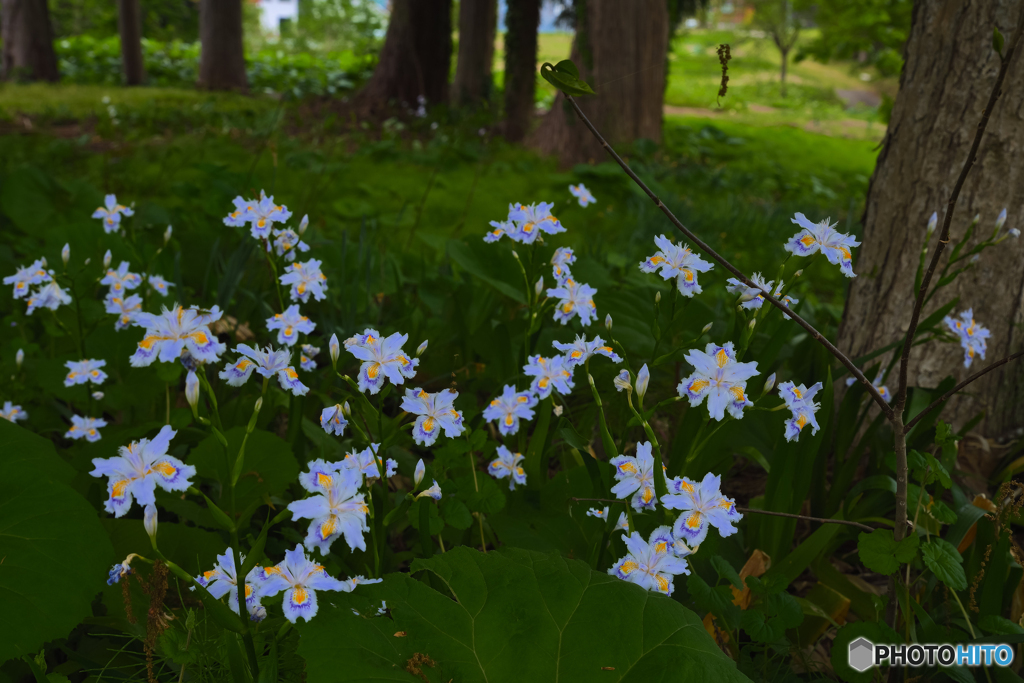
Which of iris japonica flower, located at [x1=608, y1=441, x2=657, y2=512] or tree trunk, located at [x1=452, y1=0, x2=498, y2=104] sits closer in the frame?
iris japonica flower, located at [x1=608, y1=441, x2=657, y2=512]

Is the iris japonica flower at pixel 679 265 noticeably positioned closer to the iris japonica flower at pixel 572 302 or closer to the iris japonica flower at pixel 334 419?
the iris japonica flower at pixel 572 302

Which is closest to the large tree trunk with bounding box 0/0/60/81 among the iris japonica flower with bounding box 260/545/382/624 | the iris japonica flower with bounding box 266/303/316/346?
the iris japonica flower with bounding box 266/303/316/346

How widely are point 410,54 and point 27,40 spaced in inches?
262

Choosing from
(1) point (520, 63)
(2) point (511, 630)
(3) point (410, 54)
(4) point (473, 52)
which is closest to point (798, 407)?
(2) point (511, 630)

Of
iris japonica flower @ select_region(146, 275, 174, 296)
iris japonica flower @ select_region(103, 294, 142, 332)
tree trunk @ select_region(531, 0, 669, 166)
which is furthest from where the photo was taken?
tree trunk @ select_region(531, 0, 669, 166)

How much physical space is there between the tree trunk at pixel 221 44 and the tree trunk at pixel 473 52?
14.3ft

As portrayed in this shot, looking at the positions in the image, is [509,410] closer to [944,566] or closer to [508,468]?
[508,468]

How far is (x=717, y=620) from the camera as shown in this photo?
111 cm

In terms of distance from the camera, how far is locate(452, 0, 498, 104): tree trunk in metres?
6.75

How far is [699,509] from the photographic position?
0.86 meters

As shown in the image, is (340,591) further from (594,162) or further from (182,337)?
(594,162)

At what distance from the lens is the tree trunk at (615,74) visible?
432 cm

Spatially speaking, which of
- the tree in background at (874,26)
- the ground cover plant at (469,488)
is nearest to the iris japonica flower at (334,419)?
the ground cover plant at (469,488)

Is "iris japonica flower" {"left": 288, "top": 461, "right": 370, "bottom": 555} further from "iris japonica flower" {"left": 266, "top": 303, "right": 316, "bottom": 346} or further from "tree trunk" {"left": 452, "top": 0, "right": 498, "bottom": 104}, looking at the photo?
"tree trunk" {"left": 452, "top": 0, "right": 498, "bottom": 104}
